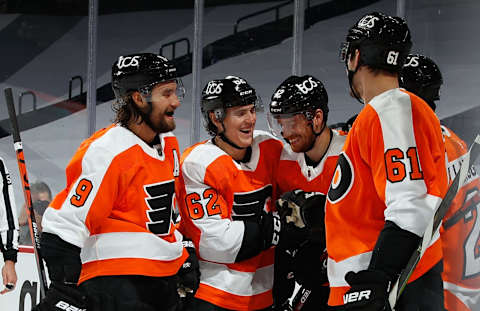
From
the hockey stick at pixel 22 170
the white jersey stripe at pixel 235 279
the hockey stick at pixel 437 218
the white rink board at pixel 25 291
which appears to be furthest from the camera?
the white rink board at pixel 25 291

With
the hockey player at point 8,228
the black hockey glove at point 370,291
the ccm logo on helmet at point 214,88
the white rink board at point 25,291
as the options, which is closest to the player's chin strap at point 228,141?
the ccm logo on helmet at point 214,88

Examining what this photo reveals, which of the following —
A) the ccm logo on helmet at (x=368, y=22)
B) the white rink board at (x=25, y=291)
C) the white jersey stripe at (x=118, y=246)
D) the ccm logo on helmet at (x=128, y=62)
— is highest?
the ccm logo on helmet at (x=368, y=22)

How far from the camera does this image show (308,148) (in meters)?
2.28

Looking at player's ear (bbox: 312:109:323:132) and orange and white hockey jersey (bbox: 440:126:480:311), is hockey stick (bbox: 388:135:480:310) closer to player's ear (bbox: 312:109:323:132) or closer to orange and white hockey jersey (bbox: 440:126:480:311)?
orange and white hockey jersey (bbox: 440:126:480:311)

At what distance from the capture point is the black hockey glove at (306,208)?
211 centimetres

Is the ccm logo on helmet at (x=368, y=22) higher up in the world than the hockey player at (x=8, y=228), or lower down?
higher up

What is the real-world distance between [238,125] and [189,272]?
0.52m

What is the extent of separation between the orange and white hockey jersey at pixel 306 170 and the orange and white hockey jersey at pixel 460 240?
1.17 feet

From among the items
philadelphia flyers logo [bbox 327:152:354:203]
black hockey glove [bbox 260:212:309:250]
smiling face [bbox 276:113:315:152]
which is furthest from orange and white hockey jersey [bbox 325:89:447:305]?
smiling face [bbox 276:113:315:152]

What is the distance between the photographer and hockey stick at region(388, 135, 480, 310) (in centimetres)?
133

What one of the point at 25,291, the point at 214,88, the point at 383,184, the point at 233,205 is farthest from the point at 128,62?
the point at 25,291

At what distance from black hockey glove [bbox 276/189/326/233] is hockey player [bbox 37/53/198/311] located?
0.37 m

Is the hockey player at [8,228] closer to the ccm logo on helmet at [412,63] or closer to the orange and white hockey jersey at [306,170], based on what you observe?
the orange and white hockey jersey at [306,170]

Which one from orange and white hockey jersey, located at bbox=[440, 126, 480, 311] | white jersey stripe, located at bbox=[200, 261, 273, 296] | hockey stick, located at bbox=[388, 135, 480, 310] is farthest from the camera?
white jersey stripe, located at bbox=[200, 261, 273, 296]
